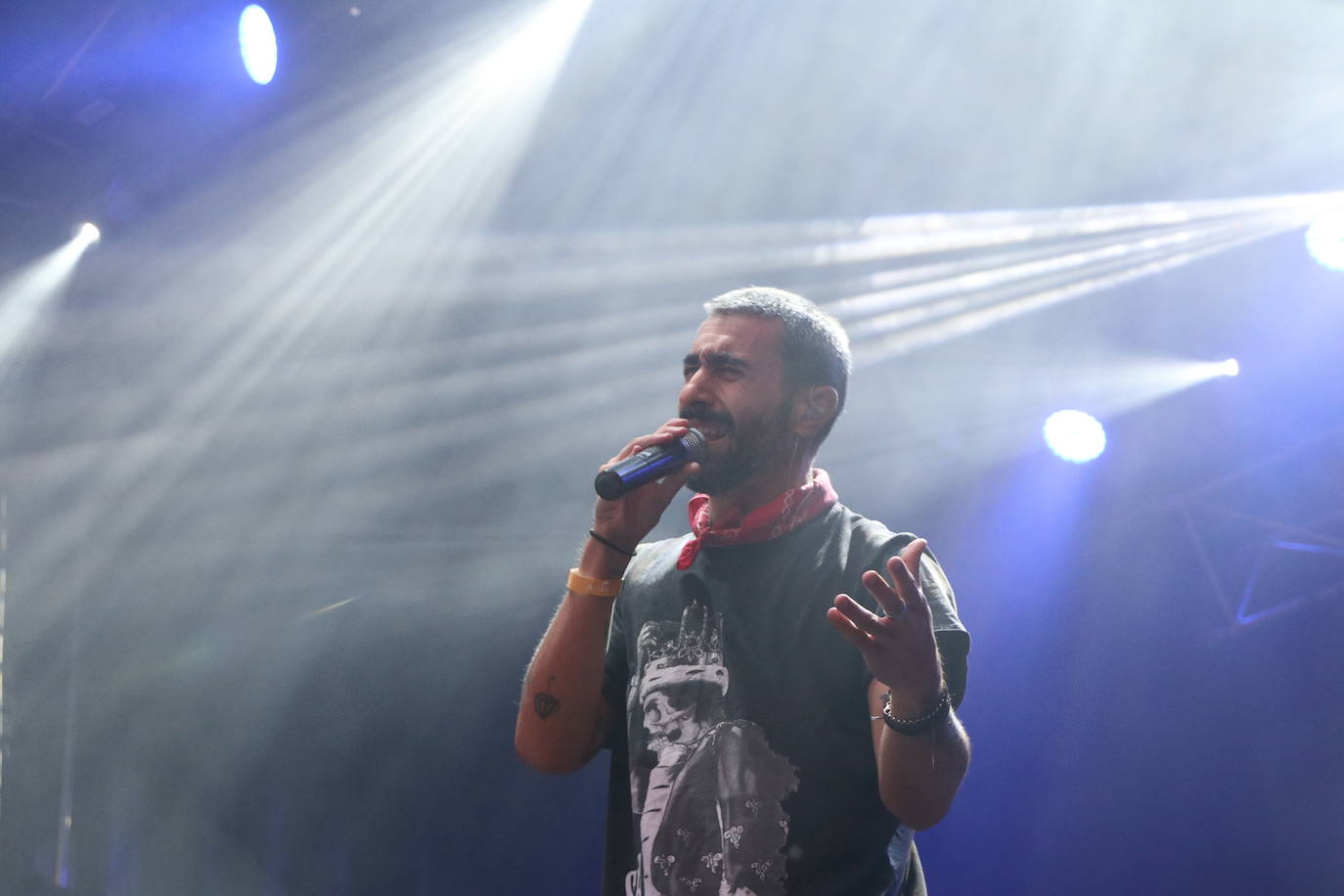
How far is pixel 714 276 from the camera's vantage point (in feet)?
12.0

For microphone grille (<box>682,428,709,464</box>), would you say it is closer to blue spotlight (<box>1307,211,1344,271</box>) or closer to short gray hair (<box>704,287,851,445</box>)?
short gray hair (<box>704,287,851,445</box>)

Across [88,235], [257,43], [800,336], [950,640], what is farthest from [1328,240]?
[88,235]

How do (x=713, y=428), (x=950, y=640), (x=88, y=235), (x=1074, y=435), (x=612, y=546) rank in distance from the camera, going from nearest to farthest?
(x=950, y=640) < (x=612, y=546) < (x=713, y=428) < (x=88, y=235) < (x=1074, y=435)

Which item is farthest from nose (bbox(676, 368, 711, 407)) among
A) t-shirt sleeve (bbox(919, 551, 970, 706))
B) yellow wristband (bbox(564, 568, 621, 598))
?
t-shirt sleeve (bbox(919, 551, 970, 706))

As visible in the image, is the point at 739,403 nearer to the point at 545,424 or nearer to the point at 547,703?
the point at 547,703

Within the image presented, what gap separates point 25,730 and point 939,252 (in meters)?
4.38

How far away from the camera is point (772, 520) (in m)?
1.44

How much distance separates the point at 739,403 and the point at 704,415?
0.07 metres

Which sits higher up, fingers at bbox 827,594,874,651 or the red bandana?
the red bandana

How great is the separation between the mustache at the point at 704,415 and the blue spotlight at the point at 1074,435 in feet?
9.65

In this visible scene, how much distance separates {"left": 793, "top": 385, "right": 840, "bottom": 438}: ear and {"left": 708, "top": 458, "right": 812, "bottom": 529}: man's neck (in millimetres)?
71

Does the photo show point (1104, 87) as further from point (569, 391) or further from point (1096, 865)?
point (1096, 865)

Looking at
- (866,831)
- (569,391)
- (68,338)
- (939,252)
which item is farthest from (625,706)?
(68,338)

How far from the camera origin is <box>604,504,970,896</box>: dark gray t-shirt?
117cm
